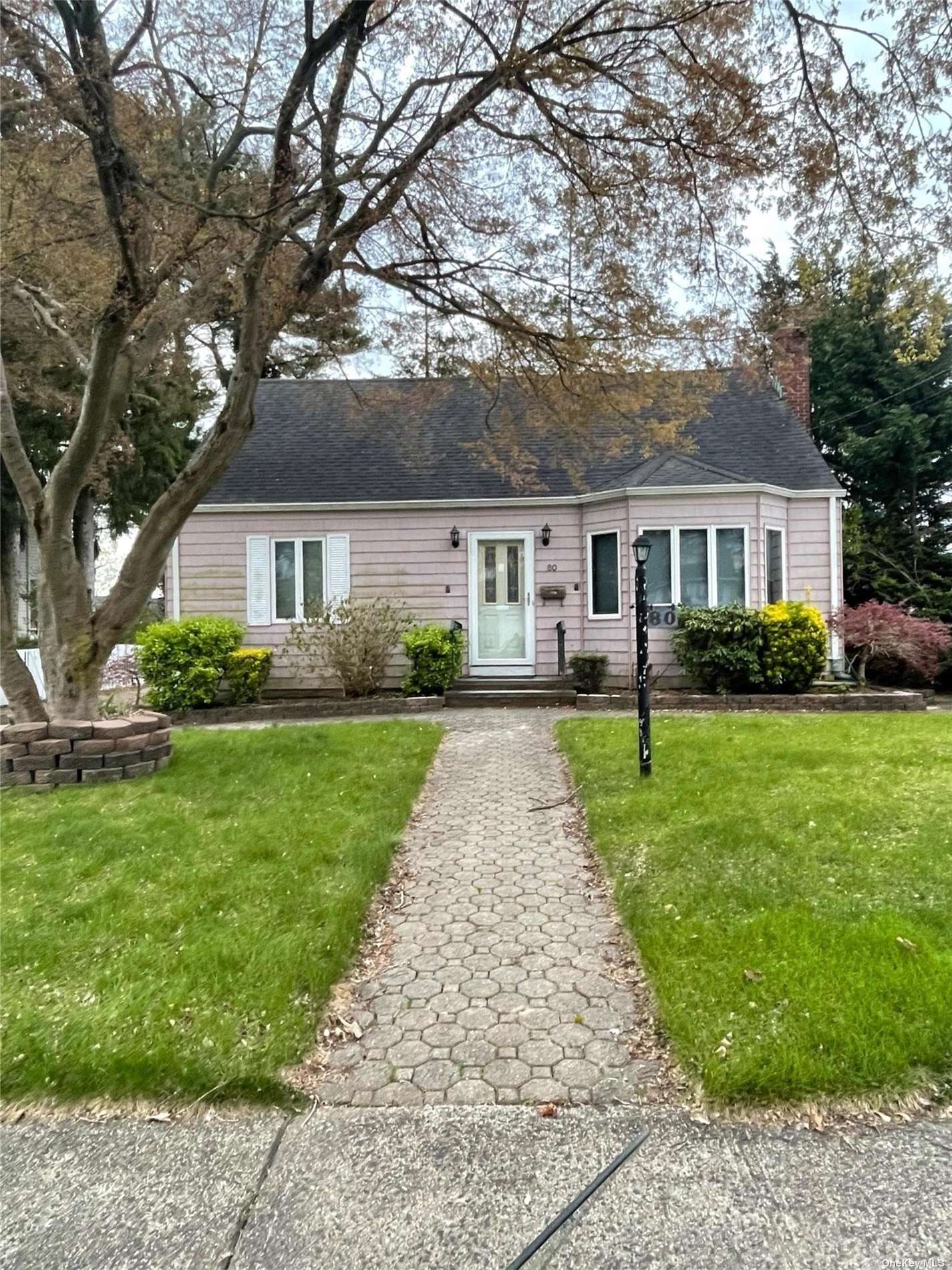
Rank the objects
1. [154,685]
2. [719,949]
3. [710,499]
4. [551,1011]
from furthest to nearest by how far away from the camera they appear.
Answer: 1. [710,499]
2. [154,685]
3. [719,949]
4. [551,1011]

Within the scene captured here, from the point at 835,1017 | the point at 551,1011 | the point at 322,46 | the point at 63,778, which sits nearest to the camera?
the point at 835,1017

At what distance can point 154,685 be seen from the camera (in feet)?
34.9

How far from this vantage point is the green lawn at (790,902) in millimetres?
2504

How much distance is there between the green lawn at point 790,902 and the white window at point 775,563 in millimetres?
5271

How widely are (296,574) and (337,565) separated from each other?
2.51 feet

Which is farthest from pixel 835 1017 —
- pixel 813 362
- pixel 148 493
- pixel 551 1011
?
pixel 148 493

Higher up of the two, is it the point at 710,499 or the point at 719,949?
the point at 710,499

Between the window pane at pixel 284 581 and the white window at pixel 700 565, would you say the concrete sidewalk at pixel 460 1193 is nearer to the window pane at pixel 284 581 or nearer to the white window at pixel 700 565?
the white window at pixel 700 565

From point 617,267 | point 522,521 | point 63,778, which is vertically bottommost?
point 63,778

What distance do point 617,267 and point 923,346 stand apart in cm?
304

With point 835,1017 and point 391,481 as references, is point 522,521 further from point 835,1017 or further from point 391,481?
point 835,1017

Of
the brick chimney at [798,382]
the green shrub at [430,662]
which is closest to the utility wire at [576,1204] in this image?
the green shrub at [430,662]

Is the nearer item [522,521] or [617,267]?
[617,267]

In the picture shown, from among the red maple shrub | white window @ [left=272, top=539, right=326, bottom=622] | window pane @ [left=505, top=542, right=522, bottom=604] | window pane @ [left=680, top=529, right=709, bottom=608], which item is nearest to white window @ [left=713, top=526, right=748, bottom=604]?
window pane @ [left=680, top=529, right=709, bottom=608]
